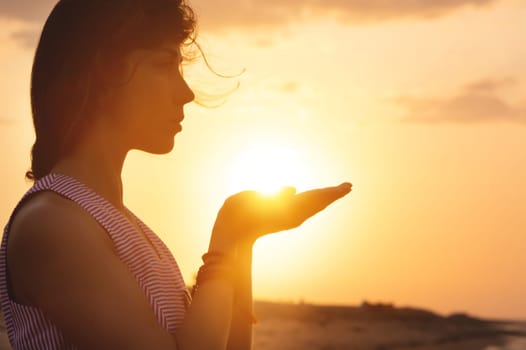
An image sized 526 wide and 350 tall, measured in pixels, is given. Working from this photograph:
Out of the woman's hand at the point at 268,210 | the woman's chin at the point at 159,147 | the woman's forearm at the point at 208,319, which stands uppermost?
the woman's chin at the point at 159,147

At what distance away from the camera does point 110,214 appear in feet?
10.6

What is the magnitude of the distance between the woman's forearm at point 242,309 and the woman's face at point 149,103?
641 millimetres

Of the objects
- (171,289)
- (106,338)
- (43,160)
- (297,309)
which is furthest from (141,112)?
(297,309)

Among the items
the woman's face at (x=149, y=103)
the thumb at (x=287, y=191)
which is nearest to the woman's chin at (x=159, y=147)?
the woman's face at (x=149, y=103)

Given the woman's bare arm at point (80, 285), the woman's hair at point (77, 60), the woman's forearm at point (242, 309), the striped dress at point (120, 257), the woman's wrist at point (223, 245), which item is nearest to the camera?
the woman's bare arm at point (80, 285)

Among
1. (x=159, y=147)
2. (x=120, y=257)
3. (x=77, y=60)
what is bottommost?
(x=120, y=257)

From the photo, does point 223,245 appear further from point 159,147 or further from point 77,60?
point 77,60

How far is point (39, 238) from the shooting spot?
2.95m

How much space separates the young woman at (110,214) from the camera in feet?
9.62

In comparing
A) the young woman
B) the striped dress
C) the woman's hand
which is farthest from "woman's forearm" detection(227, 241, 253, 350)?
the striped dress

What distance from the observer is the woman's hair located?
333 cm

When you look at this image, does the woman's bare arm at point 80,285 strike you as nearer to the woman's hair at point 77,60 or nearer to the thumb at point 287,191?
the woman's hair at point 77,60

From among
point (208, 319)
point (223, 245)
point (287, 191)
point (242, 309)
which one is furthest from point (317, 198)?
point (208, 319)

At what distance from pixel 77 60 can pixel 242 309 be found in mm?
1233
